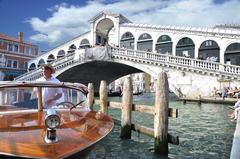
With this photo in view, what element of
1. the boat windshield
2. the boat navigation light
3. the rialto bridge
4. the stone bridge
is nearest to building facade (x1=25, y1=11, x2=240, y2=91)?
the rialto bridge

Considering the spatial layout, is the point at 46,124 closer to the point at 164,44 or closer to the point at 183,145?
the point at 183,145

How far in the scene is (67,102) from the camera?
3.80 meters

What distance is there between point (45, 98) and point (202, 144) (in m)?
3.38

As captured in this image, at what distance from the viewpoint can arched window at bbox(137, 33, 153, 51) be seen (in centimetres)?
2320

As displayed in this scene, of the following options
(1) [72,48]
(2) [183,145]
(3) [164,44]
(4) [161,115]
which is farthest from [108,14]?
(4) [161,115]

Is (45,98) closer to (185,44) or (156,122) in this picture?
(156,122)

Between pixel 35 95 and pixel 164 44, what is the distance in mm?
19452

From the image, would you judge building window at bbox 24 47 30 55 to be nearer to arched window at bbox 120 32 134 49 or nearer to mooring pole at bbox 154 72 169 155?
arched window at bbox 120 32 134 49

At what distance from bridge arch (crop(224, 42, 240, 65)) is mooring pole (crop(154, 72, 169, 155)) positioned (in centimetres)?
1616

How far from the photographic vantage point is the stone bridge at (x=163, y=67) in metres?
16.0

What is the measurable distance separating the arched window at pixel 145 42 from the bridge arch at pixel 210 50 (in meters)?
3.99

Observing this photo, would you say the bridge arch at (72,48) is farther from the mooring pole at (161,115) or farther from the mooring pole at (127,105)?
the mooring pole at (161,115)

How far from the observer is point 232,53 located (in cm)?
1969

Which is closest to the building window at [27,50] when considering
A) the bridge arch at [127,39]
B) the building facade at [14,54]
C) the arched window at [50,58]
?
the building facade at [14,54]
